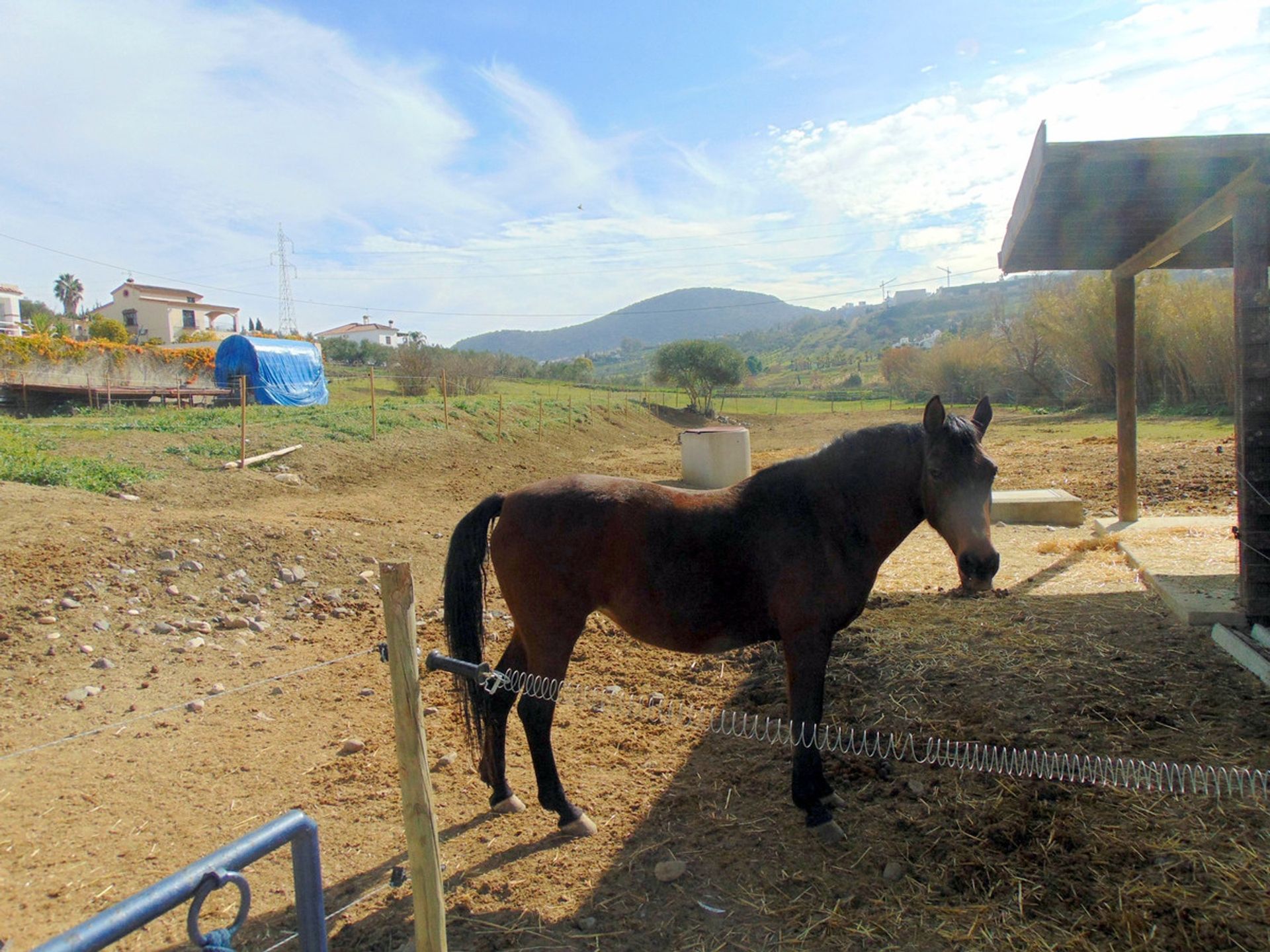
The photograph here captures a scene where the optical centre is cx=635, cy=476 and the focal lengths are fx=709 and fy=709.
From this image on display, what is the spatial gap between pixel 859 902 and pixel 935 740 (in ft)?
4.11

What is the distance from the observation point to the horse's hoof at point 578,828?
3285 millimetres

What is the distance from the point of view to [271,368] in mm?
25875

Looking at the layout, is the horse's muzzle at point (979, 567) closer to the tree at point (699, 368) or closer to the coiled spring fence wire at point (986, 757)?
the coiled spring fence wire at point (986, 757)

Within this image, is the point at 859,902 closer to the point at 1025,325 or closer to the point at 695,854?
the point at 695,854

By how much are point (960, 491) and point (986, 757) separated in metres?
1.22

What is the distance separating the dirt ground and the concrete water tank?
26.6ft

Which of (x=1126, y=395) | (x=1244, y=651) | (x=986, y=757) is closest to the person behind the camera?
(x=986, y=757)

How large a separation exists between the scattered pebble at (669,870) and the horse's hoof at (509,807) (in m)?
0.82

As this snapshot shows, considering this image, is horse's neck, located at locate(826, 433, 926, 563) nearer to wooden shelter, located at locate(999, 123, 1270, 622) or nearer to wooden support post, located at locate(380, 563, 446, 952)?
wooden support post, located at locate(380, 563, 446, 952)

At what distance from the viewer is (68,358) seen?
1011 inches

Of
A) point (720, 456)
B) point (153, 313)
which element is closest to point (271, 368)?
point (720, 456)

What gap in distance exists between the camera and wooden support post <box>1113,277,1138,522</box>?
316 inches

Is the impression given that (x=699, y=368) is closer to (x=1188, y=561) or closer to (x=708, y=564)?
(x=1188, y=561)

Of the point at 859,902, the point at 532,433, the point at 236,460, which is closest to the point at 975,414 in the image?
the point at 859,902
